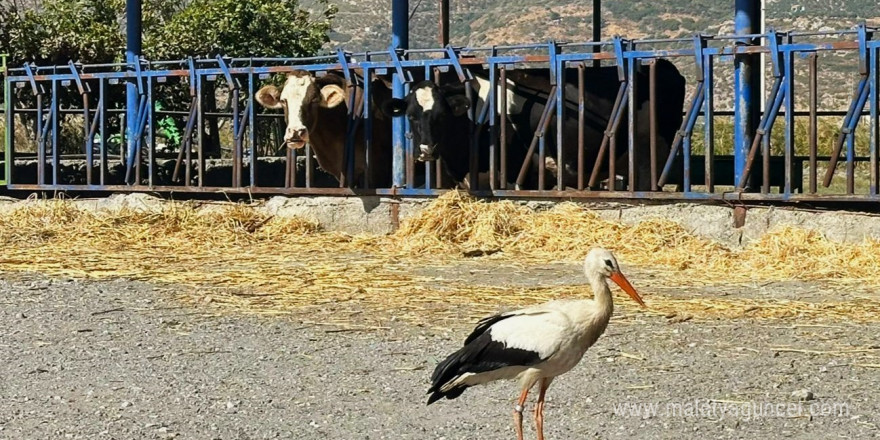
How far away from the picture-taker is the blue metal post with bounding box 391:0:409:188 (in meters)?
15.4

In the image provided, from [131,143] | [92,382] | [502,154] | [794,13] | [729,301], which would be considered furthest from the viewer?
[794,13]

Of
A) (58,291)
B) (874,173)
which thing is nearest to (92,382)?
(58,291)

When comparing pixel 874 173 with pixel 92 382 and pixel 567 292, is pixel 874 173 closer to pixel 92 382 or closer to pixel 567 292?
pixel 567 292

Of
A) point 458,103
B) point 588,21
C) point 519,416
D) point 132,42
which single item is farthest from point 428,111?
point 588,21

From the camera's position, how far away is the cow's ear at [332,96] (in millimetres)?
15938

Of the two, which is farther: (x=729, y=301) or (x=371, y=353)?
(x=729, y=301)

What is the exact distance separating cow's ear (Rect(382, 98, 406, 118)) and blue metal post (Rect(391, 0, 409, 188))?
422 millimetres

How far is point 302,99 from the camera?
15555mm

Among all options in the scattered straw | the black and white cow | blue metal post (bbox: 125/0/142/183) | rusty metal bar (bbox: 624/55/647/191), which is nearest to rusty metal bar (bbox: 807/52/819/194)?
the scattered straw

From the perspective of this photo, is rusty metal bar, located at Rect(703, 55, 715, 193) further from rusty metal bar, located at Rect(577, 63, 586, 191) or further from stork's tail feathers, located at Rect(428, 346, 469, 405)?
stork's tail feathers, located at Rect(428, 346, 469, 405)

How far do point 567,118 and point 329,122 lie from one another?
8.90 feet

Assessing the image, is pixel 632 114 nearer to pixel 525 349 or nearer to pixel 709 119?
pixel 709 119

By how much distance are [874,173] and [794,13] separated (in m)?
77.1

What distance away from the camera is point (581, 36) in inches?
3477
